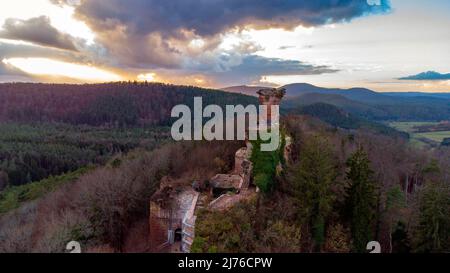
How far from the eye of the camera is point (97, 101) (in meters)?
144

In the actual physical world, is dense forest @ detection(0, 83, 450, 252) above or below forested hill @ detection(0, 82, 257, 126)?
below

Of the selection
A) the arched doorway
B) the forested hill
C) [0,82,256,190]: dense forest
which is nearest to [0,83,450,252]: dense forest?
the arched doorway

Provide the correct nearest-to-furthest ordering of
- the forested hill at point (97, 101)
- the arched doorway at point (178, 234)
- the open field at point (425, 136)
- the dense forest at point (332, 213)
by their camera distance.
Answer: the dense forest at point (332, 213) < the arched doorway at point (178, 234) < the open field at point (425, 136) < the forested hill at point (97, 101)

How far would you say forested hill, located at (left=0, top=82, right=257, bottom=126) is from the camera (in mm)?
136375

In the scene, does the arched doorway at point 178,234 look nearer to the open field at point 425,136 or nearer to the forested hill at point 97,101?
the open field at point 425,136

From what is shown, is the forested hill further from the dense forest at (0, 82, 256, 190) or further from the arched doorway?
the arched doorway

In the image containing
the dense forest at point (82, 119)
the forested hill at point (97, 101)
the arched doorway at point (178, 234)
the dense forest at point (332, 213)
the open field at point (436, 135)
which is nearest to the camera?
the dense forest at point (332, 213)

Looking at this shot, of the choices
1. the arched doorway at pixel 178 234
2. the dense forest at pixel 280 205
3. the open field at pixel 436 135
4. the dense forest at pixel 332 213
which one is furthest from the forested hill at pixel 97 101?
the arched doorway at pixel 178 234

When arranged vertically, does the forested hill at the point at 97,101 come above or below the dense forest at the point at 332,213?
above

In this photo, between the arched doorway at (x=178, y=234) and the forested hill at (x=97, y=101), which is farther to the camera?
the forested hill at (x=97, y=101)

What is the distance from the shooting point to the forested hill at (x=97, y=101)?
13638cm
